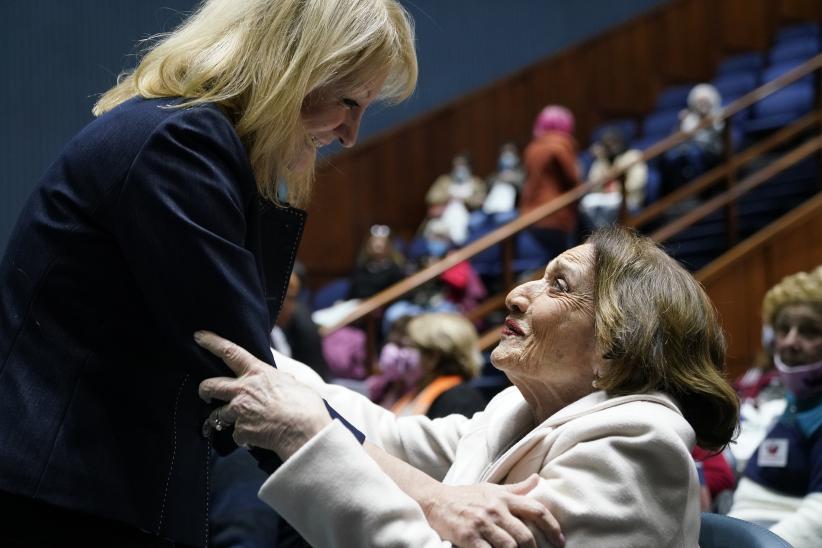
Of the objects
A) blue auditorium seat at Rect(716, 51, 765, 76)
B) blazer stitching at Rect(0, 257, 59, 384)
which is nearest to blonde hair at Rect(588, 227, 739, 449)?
blazer stitching at Rect(0, 257, 59, 384)

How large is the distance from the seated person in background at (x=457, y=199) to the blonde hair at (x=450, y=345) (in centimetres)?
390

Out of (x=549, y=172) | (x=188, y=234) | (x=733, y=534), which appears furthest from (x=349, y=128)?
(x=549, y=172)

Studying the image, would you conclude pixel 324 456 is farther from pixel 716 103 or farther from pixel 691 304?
pixel 716 103

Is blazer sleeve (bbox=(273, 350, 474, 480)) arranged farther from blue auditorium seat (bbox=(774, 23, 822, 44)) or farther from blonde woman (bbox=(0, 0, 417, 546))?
blue auditorium seat (bbox=(774, 23, 822, 44))

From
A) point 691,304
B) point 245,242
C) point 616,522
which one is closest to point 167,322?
point 245,242

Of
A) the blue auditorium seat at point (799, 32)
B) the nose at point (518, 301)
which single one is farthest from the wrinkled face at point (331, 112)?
the blue auditorium seat at point (799, 32)

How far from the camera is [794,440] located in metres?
2.61

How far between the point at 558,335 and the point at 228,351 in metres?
0.60

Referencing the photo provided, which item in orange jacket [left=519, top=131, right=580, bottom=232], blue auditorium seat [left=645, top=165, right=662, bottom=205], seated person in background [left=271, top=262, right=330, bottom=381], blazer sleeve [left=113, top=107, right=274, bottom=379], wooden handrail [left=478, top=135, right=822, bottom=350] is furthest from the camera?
blue auditorium seat [left=645, top=165, right=662, bottom=205]

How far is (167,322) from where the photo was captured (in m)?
1.35

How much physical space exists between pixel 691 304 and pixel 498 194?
254 inches

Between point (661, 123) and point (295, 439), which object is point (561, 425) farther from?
point (661, 123)

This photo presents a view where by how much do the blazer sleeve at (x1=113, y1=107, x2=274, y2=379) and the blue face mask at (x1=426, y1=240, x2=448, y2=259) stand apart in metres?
6.06

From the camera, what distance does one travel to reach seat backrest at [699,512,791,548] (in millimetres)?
1566
